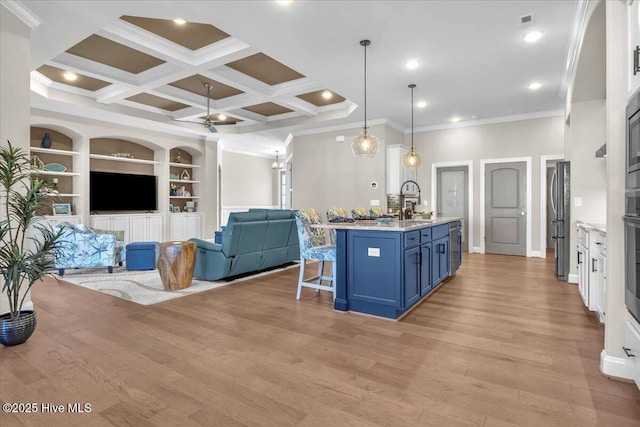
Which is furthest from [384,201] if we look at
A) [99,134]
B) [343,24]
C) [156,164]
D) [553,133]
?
[99,134]

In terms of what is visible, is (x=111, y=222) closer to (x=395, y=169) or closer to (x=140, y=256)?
(x=140, y=256)

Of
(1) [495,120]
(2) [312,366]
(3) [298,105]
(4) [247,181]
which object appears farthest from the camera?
(4) [247,181]

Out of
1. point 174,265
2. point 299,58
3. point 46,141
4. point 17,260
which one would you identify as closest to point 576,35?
point 299,58

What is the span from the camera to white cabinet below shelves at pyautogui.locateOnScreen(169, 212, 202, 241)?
866cm

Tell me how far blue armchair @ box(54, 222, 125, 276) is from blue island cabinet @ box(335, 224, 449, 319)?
13.4 feet

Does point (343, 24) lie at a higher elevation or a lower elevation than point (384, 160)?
higher

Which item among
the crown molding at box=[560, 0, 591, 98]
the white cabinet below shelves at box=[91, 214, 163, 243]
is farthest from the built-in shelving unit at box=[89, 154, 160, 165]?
the crown molding at box=[560, 0, 591, 98]

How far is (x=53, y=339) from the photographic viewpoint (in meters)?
2.87

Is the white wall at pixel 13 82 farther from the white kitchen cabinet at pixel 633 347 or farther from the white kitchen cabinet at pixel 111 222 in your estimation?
the white kitchen cabinet at pixel 633 347

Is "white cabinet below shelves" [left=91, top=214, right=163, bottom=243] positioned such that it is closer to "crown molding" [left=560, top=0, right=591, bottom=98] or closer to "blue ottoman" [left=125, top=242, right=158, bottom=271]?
"blue ottoman" [left=125, top=242, right=158, bottom=271]

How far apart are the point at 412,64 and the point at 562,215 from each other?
2991 millimetres

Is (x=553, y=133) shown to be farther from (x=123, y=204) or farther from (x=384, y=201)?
(x=123, y=204)

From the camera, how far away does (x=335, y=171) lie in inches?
327

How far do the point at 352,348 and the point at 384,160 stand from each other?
5.51m
